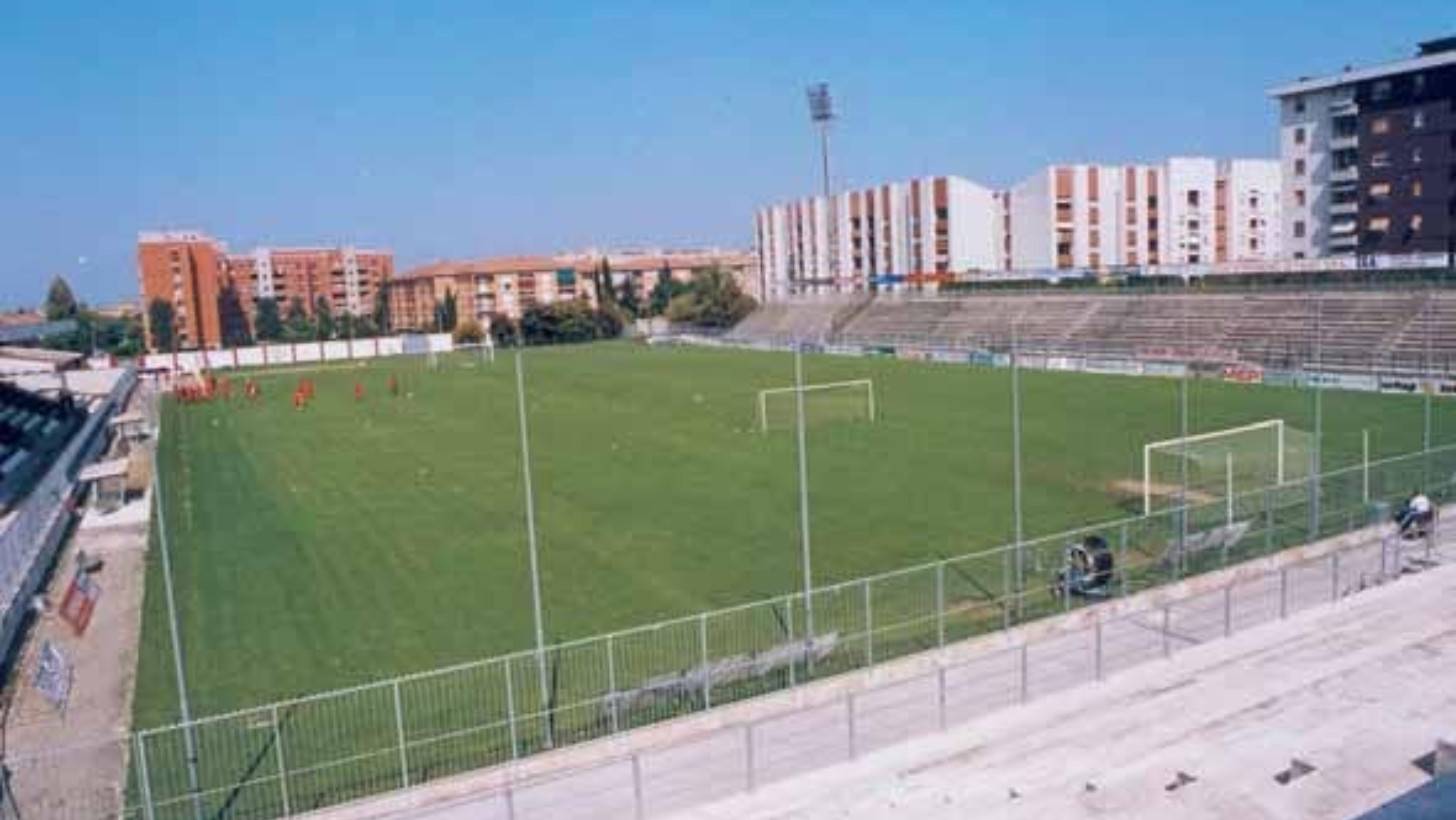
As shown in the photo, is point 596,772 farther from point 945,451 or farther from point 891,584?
point 945,451

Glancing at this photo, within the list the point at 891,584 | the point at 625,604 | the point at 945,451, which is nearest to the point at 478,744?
the point at 625,604

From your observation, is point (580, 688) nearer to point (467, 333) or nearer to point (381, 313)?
point (467, 333)

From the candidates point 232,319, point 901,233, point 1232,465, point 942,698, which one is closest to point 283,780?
point 942,698

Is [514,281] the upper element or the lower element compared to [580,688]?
upper

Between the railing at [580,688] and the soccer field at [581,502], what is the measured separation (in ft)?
4.59

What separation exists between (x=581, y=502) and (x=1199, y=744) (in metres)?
19.8

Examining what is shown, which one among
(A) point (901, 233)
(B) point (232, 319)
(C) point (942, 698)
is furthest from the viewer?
(A) point (901, 233)

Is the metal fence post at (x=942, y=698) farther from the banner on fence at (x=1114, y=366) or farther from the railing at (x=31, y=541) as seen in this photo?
the banner on fence at (x=1114, y=366)

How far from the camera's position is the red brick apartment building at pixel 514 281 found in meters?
122

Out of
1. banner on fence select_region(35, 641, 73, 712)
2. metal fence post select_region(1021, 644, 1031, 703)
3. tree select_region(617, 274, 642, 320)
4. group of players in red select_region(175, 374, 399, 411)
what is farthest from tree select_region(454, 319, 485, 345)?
metal fence post select_region(1021, 644, 1031, 703)

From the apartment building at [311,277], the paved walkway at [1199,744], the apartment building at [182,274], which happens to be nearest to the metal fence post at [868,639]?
the paved walkway at [1199,744]

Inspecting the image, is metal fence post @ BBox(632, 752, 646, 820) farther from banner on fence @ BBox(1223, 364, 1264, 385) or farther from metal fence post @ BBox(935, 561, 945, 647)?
banner on fence @ BBox(1223, 364, 1264, 385)

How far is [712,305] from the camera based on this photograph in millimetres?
117688

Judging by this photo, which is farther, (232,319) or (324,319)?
(324,319)
